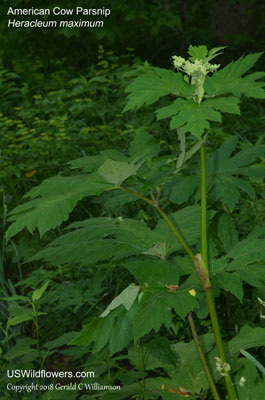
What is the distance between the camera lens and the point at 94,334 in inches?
55.4

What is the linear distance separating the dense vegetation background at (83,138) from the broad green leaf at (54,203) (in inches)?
10.5

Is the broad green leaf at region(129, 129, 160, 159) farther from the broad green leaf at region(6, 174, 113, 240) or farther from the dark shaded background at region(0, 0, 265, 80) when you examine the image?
the dark shaded background at region(0, 0, 265, 80)

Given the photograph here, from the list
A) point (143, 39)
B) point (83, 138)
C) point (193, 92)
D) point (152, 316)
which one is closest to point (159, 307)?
point (152, 316)

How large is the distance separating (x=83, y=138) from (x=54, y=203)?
3056 mm

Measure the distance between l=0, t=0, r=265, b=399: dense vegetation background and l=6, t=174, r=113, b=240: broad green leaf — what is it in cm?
27

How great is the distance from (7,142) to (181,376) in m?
3.44

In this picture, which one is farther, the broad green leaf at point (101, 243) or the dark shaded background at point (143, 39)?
the dark shaded background at point (143, 39)

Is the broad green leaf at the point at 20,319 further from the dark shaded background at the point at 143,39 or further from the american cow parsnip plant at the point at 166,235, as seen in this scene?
the dark shaded background at the point at 143,39

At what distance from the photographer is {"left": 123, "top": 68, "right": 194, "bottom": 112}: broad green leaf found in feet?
4.37

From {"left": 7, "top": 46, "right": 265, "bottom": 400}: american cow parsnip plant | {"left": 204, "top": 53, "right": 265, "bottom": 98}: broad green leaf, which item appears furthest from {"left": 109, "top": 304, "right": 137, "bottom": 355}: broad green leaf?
{"left": 204, "top": 53, "right": 265, "bottom": 98}: broad green leaf

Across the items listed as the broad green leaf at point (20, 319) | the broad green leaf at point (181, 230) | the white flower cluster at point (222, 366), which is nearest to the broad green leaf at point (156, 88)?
the broad green leaf at point (181, 230)

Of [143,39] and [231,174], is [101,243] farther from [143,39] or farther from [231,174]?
[143,39]

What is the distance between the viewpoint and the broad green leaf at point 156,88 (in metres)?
1.33

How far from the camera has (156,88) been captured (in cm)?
135
